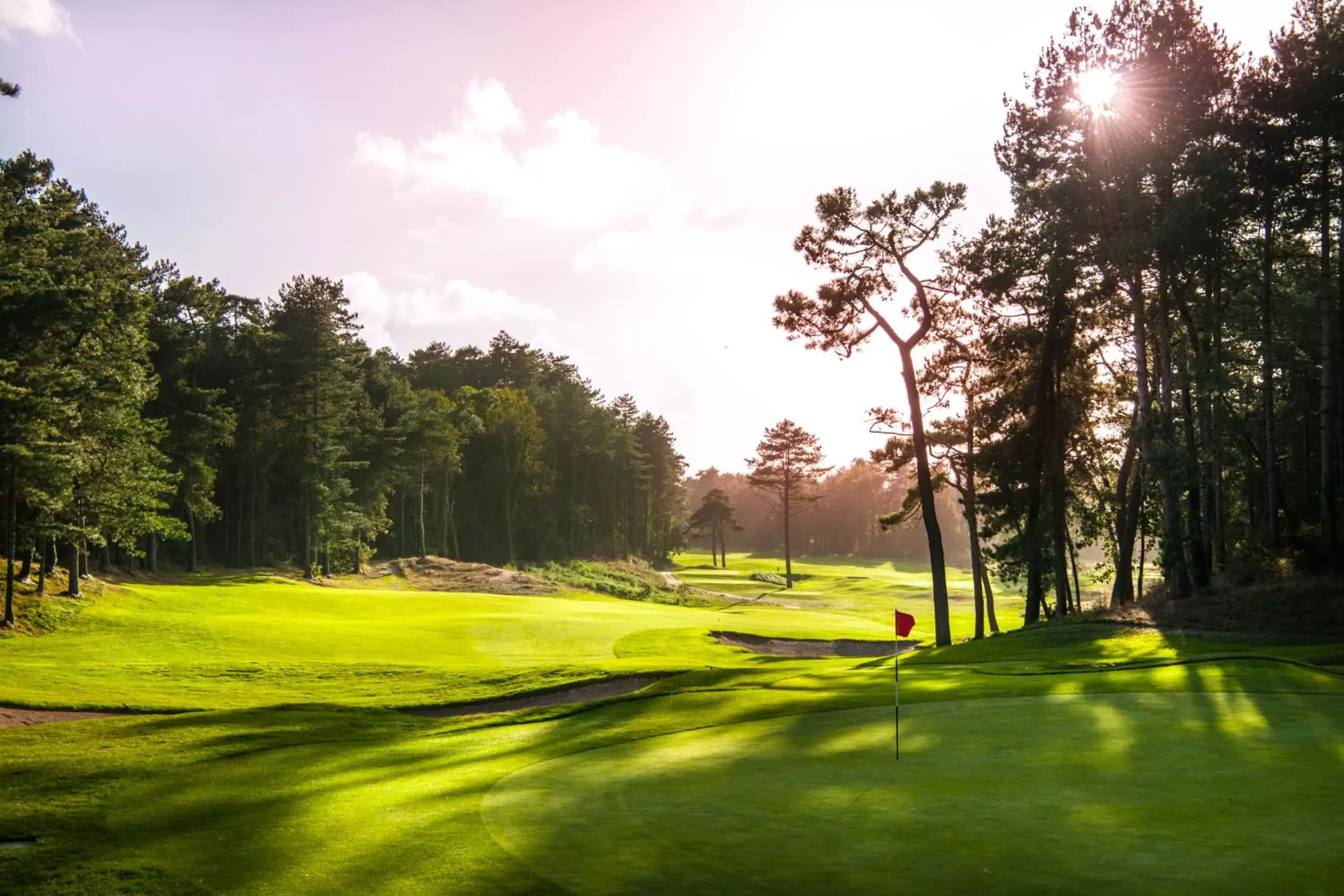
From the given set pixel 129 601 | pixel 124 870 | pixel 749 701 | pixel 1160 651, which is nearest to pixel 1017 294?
pixel 1160 651

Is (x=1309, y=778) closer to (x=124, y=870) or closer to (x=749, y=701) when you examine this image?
(x=749, y=701)

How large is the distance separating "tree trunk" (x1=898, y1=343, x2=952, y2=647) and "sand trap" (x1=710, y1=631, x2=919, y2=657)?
3668 mm

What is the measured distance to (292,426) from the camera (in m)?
60.9

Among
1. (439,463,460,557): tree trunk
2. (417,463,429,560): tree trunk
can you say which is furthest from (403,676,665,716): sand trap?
(439,463,460,557): tree trunk

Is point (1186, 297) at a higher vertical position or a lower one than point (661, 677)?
higher

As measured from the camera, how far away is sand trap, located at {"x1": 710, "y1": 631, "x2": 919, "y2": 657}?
36.9m

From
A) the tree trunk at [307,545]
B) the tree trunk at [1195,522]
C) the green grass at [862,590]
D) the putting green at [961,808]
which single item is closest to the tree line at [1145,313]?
the tree trunk at [1195,522]

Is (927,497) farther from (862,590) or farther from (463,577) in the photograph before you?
(862,590)

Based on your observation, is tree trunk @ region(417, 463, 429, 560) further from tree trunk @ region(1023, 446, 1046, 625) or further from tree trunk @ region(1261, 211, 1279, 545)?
tree trunk @ region(1261, 211, 1279, 545)

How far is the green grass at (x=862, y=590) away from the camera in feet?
198

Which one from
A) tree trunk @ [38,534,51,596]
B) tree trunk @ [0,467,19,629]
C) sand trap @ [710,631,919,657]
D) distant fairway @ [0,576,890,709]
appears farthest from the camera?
sand trap @ [710,631,919,657]

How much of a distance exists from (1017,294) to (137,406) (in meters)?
37.3

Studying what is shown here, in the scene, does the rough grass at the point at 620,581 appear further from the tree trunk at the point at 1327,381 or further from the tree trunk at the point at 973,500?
the tree trunk at the point at 1327,381

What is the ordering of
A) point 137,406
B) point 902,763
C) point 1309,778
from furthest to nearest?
1. point 137,406
2. point 902,763
3. point 1309,778
